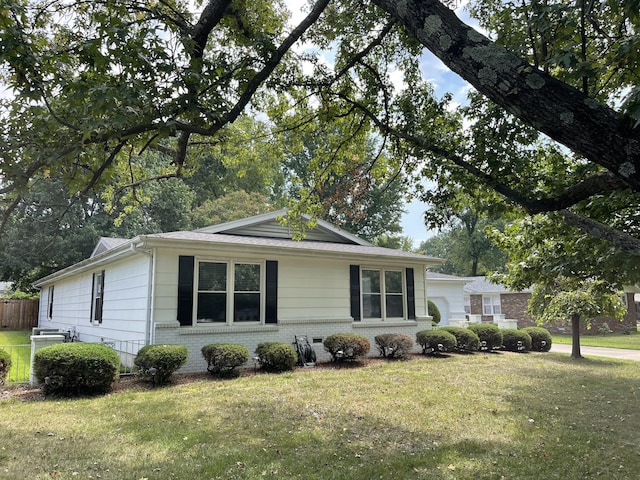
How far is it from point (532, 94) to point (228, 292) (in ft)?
31.1

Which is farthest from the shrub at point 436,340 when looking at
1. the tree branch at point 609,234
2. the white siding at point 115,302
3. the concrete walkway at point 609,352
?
the tree branch at point 609,234

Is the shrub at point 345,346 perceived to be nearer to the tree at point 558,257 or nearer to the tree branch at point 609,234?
the tree at point 558,257

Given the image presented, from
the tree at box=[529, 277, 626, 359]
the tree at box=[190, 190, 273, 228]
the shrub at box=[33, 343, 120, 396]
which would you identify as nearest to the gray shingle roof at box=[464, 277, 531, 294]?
the tree at box=[529, 277, 626, 359]

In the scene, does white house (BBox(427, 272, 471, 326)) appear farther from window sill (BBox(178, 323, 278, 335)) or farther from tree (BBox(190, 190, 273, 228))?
window sill (BBox(178, 323, 278, 335))

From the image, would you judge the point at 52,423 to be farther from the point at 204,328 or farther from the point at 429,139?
the point at 429,139

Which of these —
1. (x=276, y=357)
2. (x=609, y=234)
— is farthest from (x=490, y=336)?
(x=609, y=234)

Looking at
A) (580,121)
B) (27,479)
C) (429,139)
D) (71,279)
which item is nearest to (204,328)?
(27,479)

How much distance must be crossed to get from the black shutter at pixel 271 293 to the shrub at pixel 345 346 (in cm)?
155

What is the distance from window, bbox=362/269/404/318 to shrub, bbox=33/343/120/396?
24.5ft

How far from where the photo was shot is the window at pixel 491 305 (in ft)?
94.9

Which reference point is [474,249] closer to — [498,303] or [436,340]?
[498,303]

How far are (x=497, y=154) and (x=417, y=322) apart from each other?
9.52m

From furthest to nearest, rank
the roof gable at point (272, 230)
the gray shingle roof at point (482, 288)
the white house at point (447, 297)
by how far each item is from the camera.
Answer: the gray shingle roof at point (482, 288), the white house at point (447, 297), the roof gable at point (272, 230)

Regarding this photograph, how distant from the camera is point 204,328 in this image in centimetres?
1057
